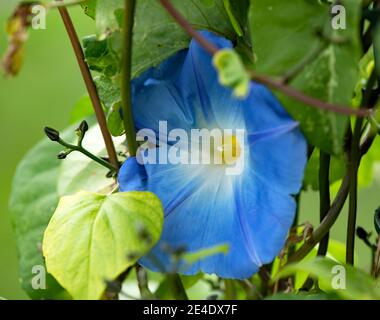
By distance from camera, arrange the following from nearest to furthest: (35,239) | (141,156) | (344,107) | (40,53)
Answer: (344,107) → (141,156) → (35,239) → (40,53)

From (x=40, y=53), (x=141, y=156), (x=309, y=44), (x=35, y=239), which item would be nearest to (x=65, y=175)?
(x=35, y=239)

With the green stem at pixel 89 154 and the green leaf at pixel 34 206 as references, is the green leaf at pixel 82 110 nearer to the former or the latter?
the green leaf at pixel 34 206

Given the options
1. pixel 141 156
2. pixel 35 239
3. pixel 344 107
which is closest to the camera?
pixel 344 107

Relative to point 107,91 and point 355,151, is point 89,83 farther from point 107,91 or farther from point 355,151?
point 355,151

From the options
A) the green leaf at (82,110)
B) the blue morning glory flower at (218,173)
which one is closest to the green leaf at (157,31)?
the blue morning glory flower at (218,173)

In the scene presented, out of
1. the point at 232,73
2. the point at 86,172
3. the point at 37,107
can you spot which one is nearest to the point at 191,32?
the point at 232,73
